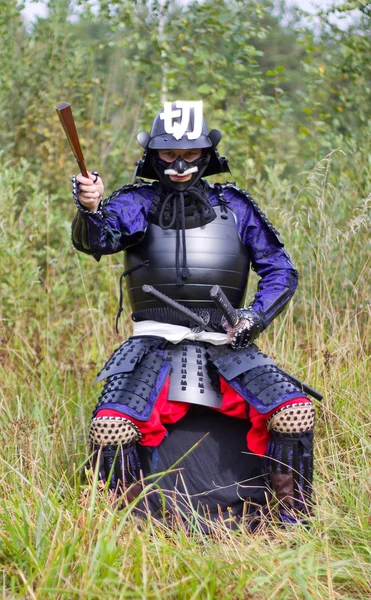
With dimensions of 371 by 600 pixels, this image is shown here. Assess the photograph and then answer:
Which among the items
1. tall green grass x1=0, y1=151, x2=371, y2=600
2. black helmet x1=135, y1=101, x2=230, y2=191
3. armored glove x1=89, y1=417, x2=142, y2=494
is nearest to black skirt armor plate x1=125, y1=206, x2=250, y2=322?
black helmet x1=135, y1=101, x2=230, y2=191

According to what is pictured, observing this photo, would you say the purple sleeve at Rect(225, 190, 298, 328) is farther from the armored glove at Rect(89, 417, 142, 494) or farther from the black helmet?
the armored glove at Rect(89, 417, 142, 494)

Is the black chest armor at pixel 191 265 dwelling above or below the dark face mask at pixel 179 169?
below

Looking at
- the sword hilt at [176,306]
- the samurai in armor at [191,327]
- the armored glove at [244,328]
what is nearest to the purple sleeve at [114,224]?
the samurai in armor at [191,327]

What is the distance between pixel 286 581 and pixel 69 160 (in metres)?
4.88


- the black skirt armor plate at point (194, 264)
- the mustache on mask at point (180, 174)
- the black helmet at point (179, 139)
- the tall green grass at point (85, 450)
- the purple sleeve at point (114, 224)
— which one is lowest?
the tall green grass at point (85, 450)

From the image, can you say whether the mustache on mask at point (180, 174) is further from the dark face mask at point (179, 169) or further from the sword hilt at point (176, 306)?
the sword hilt at point (176, 306)

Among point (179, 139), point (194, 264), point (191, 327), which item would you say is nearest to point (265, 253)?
point (194, 264)

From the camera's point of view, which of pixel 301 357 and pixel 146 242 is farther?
pixel 301 357

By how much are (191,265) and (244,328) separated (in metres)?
0.37

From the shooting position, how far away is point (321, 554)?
8.26ft

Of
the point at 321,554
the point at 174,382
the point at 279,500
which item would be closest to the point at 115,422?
the point at 174,382

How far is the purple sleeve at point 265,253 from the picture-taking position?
335 cm

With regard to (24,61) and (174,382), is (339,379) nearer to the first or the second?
(174,382)

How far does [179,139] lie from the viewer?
329 cm
